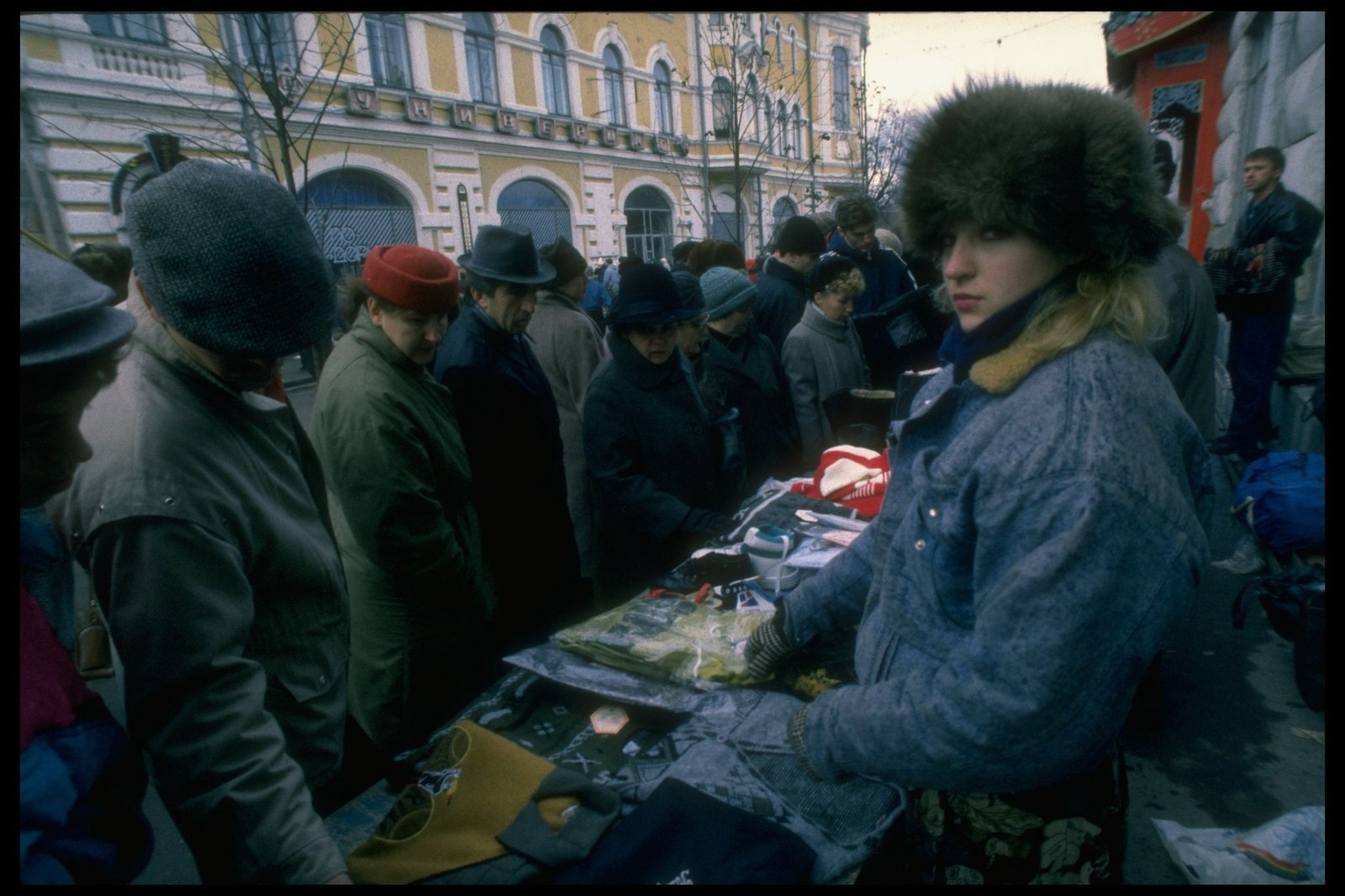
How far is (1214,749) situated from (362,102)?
57.1ft

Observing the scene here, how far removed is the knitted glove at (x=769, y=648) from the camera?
5.29 feet

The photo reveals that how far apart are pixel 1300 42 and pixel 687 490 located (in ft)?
7.06

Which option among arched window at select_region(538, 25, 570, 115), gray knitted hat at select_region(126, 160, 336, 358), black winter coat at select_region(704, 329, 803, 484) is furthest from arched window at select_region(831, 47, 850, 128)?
gray knitted hat at select_region(126, 160, 336, 358)

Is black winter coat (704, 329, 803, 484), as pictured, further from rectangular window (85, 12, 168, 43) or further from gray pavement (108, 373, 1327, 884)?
rectangular window (85, 12, 168, 43)

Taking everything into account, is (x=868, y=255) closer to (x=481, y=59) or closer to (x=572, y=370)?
(x=572, y=370)

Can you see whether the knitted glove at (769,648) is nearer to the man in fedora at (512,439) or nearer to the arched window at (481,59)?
the man in fedora at (512,439)

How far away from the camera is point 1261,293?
3064mm

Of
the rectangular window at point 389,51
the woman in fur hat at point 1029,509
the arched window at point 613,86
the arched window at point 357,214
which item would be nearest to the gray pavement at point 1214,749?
the woman in fur hat at point 1029,509

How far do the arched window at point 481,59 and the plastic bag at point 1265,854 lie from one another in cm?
1972

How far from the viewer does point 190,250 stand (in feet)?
3.83

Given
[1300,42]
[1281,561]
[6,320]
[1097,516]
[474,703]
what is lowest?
[1281,561]

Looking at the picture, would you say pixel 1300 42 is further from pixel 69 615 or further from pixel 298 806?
pixel 69 615

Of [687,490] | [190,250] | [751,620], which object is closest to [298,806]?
[190,250]

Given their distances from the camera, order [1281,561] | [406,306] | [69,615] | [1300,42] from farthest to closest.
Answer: [1281,561], [406,306], [1300,42], [69,615]
